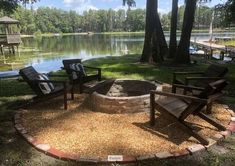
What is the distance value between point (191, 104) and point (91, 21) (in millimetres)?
119702

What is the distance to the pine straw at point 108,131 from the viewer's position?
4.03m

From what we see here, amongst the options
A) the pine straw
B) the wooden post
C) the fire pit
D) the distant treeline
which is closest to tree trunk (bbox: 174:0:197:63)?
the fire pit

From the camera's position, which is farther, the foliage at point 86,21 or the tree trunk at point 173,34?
the foliage at point 86,21

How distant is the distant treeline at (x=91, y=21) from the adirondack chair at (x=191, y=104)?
89.3 meters

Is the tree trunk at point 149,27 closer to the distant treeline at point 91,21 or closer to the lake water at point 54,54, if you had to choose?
the lake water at point 54,54

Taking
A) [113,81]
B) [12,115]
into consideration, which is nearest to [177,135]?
[113,81]

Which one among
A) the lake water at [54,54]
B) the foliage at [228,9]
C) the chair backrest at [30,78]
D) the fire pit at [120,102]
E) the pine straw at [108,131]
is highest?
the foliage at [228,9]

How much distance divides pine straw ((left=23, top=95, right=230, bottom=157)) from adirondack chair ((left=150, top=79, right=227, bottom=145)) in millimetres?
131

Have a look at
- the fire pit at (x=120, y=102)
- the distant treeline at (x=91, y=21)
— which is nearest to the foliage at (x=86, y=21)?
the distant treeline at (x=91, y=21)

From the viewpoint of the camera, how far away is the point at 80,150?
396 centimetres

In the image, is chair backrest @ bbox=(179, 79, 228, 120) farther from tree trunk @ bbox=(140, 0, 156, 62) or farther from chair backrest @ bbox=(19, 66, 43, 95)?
tree trunk @ bbox=(140, 0, 156, 62)

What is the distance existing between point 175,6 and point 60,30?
9907 cm

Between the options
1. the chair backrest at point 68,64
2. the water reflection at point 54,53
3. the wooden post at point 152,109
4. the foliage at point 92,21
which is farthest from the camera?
the foliage at point 92,21

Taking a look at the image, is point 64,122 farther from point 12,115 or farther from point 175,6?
point 175,6
